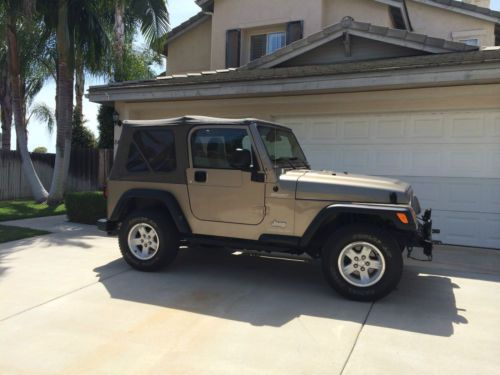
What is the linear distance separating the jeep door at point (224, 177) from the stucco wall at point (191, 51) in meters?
9.66

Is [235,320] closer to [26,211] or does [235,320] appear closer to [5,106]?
[26,211]

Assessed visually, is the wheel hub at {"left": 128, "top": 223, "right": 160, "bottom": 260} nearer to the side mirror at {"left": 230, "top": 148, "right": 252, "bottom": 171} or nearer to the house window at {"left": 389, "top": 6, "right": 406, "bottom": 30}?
the side mirror at {"left": 230, "top": 148, "right": 252, "bottom": 171}

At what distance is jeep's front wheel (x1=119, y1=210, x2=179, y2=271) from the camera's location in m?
5.80

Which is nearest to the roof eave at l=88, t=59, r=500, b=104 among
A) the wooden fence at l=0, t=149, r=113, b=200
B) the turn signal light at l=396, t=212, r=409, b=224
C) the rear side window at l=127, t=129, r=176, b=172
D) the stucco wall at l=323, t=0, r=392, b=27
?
the rear side window at l=127, t=129, r=176, b=172

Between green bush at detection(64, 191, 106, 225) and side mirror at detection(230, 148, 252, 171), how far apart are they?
5485 millimetres

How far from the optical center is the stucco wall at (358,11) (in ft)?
40.4

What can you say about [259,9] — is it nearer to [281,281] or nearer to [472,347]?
[281,281]

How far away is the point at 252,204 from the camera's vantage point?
5.39m

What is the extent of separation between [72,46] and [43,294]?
374 inches

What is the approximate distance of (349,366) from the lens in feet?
11.4

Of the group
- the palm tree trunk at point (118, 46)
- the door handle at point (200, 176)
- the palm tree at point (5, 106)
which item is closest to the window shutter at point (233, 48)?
the palm tree trunk at point (118, 46)

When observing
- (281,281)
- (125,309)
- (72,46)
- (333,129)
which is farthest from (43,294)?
(72,46)

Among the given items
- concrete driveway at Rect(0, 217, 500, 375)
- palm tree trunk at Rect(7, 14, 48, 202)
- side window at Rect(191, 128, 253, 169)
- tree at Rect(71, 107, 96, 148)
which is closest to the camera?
concrete driveway at Rect(0, 217, 500, 375)

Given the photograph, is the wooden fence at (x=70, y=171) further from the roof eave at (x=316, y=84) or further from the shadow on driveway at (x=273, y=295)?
the shadow on driveway at (x=273, y=295)
